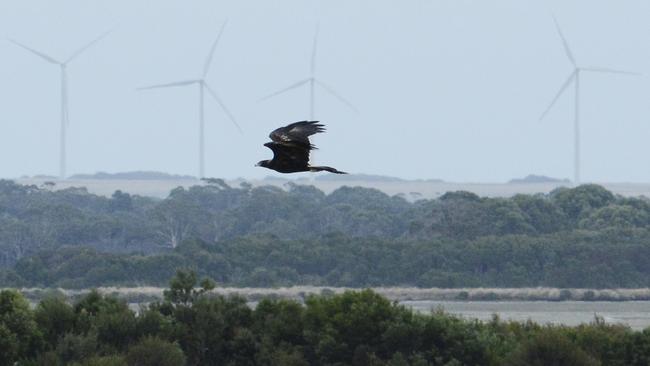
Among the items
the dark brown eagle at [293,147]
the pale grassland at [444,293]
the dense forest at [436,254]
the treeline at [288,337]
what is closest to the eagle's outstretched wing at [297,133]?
the dark brown eagle at [293,147]

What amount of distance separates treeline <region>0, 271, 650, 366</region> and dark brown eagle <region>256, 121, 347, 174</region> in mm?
28835

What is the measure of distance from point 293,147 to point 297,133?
0.26 metres

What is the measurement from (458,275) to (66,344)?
256ft

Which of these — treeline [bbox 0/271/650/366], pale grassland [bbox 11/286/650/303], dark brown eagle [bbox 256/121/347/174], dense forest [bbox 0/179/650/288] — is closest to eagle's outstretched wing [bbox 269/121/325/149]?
dark brown eagle [bbox 256/121/347/174]

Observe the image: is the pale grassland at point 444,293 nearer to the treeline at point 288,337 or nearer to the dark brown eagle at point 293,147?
the treeline at point 288,337

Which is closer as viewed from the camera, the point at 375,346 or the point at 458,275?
the point at 375,346

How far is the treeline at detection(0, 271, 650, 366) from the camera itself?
62.3m

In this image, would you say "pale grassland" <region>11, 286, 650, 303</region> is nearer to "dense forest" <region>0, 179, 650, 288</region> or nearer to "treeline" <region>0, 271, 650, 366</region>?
"dense forest" <region>0, 179, 650, 288</region>

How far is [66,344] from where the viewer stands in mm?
63562

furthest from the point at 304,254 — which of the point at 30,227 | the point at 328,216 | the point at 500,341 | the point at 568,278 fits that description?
the point at 500,341

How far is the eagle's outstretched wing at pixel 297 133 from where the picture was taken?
31.8m

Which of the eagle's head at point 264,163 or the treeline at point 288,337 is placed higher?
the eagle's head at point 264,163

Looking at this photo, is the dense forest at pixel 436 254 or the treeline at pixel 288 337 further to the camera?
the dense forest at pixel 436 254

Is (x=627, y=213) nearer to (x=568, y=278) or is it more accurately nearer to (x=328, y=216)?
(x=568, y=278)
